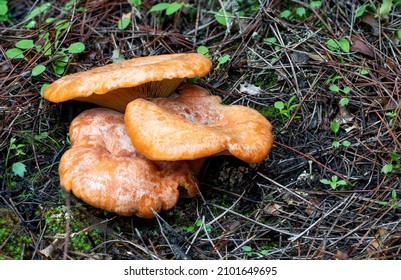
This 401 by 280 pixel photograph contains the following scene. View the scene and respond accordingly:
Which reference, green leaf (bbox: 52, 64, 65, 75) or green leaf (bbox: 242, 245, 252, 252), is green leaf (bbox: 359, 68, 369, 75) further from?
green leaf (bbox: 52, 64, 65, 75)

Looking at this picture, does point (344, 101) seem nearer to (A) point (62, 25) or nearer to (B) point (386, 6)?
(B) point (386, 6)

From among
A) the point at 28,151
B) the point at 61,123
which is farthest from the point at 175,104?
the point at 28,151

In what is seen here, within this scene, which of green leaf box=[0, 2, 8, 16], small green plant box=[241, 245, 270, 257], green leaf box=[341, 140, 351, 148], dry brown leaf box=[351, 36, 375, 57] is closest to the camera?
small green plant box=[241, 245, 270, 257]

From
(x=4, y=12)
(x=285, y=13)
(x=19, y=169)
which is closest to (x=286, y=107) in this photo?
(x=285, y=13)

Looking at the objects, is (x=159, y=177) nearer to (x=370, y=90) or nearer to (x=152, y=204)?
(x=152, y=204)

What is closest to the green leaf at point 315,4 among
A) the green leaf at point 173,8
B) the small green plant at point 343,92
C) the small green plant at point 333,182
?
the small green plant at point 343,92

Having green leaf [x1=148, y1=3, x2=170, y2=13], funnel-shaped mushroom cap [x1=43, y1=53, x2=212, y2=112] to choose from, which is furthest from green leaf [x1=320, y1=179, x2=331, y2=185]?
green leaf [x1=148, y1=3, x2=170, y2=13]
